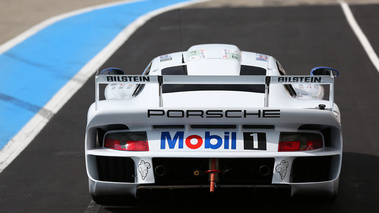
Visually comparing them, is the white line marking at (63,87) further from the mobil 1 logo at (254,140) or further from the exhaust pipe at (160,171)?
the mobil 1 logo at (254,140)

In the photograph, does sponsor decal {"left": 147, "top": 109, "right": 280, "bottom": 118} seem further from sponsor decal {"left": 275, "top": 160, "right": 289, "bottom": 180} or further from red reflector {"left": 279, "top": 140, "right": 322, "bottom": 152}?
sponsor decal {"left": 275, "top": 160, "right": 289, "bottom": 180}

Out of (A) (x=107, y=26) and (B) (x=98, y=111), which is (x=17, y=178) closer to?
(B) (x=98, y=111)

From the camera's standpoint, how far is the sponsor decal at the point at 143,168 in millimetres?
5875

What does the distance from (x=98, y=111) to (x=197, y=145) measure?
0.86m

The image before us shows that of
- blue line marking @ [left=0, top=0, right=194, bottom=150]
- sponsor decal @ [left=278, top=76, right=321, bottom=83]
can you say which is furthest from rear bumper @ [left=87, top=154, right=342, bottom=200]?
blue line marking @ [left=0, top=0, right=194, bottom=150]

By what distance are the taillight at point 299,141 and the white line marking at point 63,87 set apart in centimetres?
368

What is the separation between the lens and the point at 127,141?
5996 millimetres

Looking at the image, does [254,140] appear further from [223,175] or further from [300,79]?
[300,79]

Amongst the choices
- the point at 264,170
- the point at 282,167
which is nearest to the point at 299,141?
the point at 282,167

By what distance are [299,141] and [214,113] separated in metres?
0.75

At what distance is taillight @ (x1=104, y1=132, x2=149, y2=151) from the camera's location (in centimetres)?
594

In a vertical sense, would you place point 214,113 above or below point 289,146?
above

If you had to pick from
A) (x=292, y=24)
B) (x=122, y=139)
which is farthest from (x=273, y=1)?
(x=122, y=139)

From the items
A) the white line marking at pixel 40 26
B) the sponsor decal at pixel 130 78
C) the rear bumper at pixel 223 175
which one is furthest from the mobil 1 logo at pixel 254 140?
the white line marking at pixel 40 26
